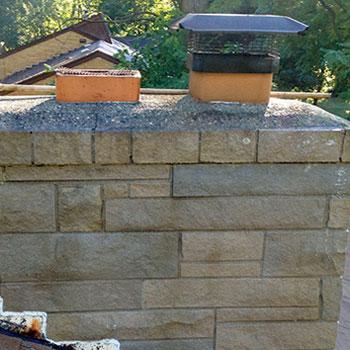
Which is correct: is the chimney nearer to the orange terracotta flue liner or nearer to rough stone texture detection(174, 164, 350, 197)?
the orange terracotta flue liner

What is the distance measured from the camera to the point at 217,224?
8.98 ft

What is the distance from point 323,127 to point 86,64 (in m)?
10.2

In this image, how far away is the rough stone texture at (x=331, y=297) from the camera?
290 centimetres

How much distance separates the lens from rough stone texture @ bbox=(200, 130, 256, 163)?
260cm

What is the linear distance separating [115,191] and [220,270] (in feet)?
2.67

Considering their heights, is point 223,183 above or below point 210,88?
below

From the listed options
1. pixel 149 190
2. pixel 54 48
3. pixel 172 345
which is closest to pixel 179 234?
pixel 149 190

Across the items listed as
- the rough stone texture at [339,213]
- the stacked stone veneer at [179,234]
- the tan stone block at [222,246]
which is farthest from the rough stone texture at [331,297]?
the tan stone block at [222,246]

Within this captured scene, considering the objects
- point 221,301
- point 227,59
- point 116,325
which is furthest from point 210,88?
point 116,325

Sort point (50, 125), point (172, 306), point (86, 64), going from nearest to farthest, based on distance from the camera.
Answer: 1. point (50, 125)
2. point (172, 306)
3. point (86, 64)

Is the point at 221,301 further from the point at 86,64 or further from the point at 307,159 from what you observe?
the point at 86,64

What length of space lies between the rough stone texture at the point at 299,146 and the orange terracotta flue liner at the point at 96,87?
93 cm

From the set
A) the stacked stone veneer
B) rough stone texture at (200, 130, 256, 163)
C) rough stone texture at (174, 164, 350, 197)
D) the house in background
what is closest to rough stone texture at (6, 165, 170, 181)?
the stacked stone veneer

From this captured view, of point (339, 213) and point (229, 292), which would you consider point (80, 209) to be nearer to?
point (229, 292)
